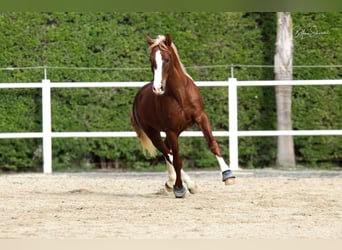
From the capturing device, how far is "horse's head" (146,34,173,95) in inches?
227

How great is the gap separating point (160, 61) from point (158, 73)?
11 centimetres

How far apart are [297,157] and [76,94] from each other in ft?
10.9

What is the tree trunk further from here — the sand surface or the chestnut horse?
the chestnut horse

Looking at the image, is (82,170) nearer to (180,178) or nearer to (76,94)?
(76,94)

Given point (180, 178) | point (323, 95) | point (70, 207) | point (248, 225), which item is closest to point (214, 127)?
point (323, 95)

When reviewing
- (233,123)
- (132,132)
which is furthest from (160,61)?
(233,123)

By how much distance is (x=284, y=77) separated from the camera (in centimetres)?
1009

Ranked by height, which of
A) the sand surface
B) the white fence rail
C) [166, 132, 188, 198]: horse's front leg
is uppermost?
the white fence rail

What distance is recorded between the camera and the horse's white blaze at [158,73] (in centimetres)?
576

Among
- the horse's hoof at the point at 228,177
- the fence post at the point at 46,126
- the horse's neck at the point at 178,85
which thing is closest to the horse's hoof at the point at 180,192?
the horse's hoof at the point at 228,177

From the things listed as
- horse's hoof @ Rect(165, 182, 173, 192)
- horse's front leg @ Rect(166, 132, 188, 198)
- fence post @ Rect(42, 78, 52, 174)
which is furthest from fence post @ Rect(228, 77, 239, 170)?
horse's front leg @ Rect(166, 132, 188, 198)

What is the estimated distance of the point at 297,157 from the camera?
10391mm

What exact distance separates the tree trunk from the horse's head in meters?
4.39

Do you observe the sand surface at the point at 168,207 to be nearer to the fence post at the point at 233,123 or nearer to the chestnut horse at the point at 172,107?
the chestnut horse at the point at 172,107
